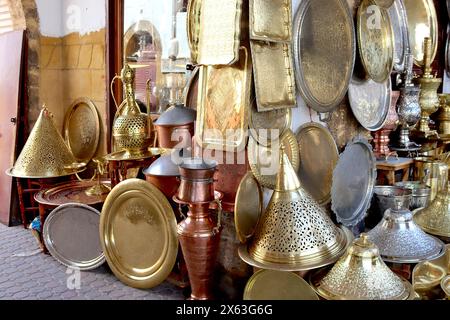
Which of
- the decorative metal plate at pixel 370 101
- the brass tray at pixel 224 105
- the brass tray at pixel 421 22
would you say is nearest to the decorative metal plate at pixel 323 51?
the decorative metal plate at pixel 370 101

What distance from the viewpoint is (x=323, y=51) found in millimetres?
2215

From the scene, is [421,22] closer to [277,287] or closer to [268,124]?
[268,124]

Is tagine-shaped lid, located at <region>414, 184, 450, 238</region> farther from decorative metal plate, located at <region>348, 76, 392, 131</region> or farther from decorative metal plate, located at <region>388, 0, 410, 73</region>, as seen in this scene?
decorative metal plate, located at <region>388, 0, 410, 73</region>

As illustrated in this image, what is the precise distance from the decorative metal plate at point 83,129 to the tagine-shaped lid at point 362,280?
8.53 feet

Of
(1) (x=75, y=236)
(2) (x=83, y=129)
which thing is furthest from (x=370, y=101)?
(2) (x=83, y=129)

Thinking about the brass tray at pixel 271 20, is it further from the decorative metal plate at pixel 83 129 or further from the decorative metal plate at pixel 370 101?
the decorative metal plate at pixel 83 129

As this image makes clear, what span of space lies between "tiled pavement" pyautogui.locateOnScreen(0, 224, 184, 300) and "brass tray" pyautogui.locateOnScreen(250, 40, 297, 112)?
1136mm

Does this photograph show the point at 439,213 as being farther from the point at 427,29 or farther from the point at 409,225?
the point at 427,29

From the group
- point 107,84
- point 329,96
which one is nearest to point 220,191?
point 329,96

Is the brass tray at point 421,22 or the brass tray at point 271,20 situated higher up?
the brass tray at point 421,22

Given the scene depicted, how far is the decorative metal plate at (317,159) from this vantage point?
2230 millimetres

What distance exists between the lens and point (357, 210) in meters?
2.41

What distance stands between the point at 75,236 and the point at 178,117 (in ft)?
3.48

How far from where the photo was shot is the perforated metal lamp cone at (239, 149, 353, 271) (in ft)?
5.53
